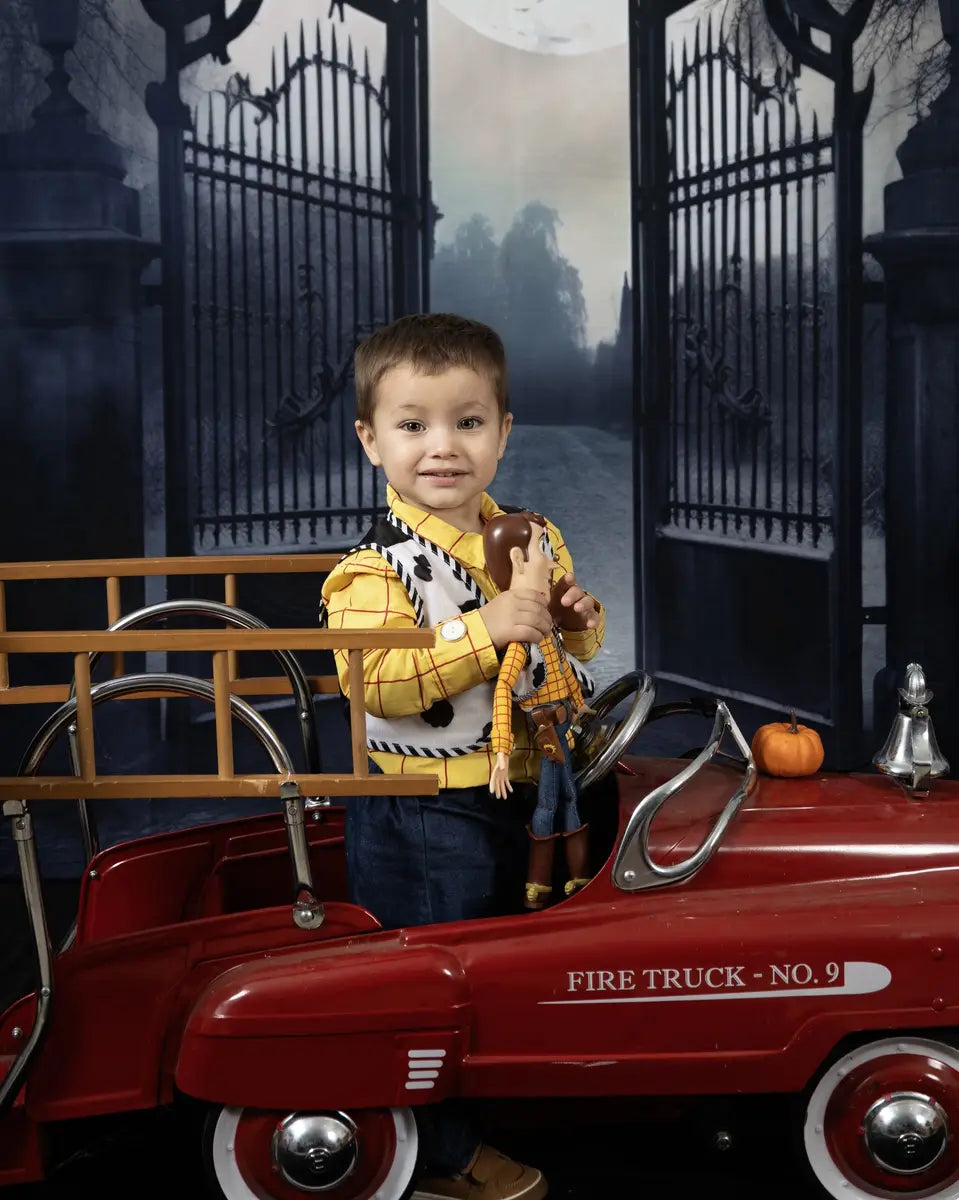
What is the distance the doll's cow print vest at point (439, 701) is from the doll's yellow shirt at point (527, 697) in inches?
1.0

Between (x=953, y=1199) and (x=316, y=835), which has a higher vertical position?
(x=316, y=835)

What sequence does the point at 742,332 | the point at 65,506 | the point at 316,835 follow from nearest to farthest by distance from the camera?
the point at 316,835, the point at 65,506, the point at 742,332

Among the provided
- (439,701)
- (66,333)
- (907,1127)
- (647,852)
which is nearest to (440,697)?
(439,701)

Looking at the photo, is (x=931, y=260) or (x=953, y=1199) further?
(x=931, y=260)

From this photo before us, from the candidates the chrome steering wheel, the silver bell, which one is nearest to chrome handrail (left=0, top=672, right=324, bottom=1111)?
the chrome steering wheel

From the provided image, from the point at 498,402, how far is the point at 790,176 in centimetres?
233

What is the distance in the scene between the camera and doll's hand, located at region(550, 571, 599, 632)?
1773mm

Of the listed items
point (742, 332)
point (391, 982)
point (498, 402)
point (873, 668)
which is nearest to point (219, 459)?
point (742, 332)

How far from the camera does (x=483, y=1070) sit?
1.65 m

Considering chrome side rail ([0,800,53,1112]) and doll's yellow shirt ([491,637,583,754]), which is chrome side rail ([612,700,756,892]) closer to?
doll's yellow shirt ([491,637,583,754])

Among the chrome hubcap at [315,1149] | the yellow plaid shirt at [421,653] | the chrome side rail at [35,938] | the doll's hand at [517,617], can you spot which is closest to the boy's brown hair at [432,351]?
the yellow plaid shirt at [421,653]

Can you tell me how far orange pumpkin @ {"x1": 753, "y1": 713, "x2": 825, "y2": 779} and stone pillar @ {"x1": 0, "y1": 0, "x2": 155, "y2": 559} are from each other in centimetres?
223

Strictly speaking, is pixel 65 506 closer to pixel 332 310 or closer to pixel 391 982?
pixel 332 310

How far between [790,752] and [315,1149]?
30.7 inches
